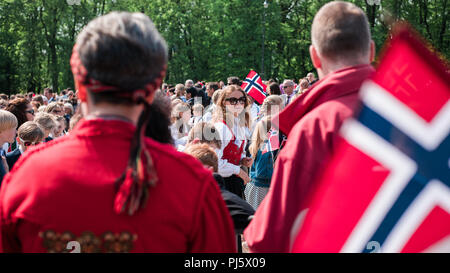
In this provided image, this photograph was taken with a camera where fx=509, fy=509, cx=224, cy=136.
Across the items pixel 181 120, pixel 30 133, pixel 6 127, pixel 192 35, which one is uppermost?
pixel 6 127

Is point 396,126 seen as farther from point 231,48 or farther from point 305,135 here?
point 231,48

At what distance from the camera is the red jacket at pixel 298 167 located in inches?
71.2

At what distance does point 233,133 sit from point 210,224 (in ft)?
12.9

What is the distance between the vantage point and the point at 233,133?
18.1 feet

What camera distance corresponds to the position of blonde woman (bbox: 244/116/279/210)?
5504 mm

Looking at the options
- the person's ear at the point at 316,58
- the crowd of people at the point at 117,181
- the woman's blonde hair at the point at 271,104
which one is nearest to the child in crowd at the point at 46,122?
the woman's blonde hair at the point at 271,104

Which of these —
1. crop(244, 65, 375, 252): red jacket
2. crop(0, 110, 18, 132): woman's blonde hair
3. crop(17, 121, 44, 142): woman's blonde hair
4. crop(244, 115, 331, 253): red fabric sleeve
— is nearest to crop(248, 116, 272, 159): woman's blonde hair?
crop(17, 121, 44, 142): woman's blonde hair

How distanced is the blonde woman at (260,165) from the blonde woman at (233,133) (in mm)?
138

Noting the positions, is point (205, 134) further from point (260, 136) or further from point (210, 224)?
point (210, 224)

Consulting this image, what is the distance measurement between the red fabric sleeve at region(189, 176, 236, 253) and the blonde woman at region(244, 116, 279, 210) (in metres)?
3.84

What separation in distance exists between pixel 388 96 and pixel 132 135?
2.49 ft

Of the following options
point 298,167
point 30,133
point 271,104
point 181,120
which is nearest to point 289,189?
point 298,167

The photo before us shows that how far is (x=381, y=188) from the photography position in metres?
1.43
